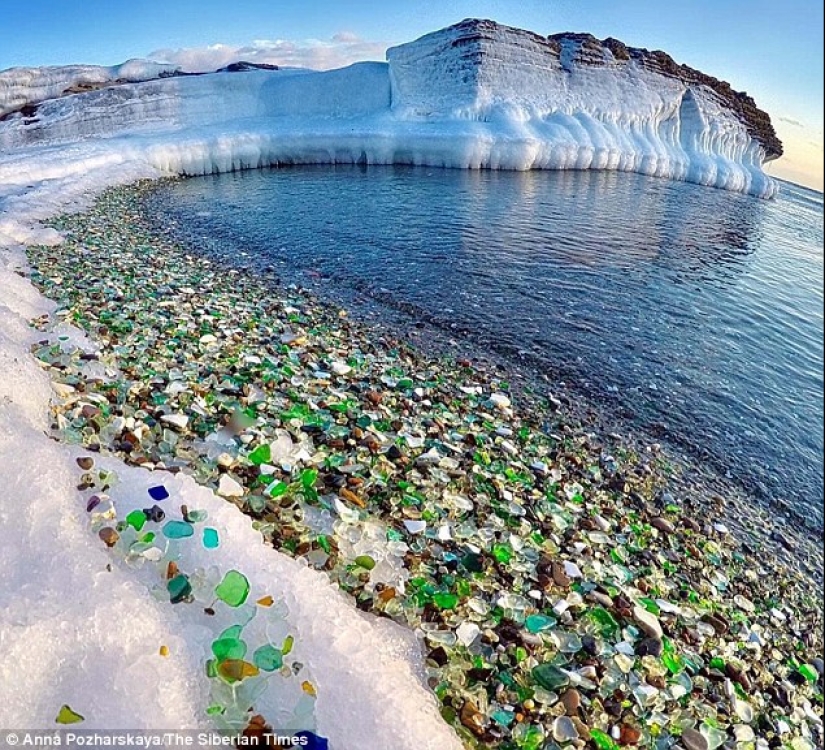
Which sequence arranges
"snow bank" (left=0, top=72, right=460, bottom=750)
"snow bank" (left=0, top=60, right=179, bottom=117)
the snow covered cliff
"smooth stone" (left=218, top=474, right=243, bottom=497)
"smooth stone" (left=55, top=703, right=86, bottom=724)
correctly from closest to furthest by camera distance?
1. "smooth stone" (left=55, top=703, right=86, bottom=724)
2. "snow bank" (left=0, top=72, right=460, bottom=750)
3. "smooth stone" (left=218, top=474, right=243, bottom=497)
4. the snow covered cliff
5. "snow bank" (left=0, top=60, right=179, bottom=117)

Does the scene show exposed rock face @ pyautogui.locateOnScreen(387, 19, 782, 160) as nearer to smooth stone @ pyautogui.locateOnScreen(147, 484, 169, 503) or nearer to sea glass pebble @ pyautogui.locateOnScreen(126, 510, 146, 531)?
smooth stone @ pyautogui.locateOnScreen(147, 484, 169, 503)

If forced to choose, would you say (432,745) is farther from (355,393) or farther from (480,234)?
(480,234)

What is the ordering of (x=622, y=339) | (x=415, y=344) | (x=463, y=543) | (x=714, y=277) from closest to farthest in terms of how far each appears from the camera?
(x=463, y=543) → (x=415, y=344) → (x=622, y=339) → (x=714, y=277)

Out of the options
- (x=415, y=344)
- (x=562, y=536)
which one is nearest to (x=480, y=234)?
(x=415, y=344)

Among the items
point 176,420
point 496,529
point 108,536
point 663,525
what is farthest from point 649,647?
point 176,420

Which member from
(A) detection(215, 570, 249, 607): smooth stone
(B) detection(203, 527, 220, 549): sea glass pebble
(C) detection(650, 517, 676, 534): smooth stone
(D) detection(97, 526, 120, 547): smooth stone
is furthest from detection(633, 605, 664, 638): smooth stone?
(D) detection(97, 526, 120, 547): smooth stone

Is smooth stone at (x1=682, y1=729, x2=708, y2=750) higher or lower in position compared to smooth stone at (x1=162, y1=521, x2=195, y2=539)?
lower
